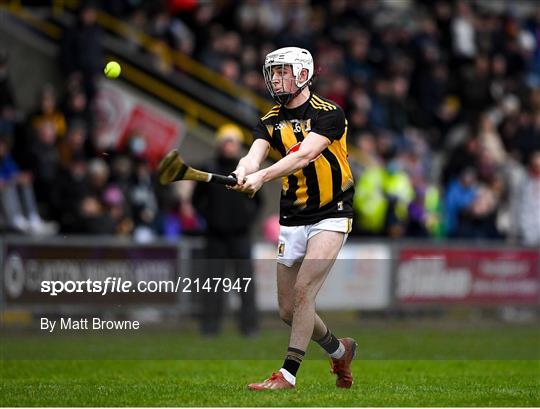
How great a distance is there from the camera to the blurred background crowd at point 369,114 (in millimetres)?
18344

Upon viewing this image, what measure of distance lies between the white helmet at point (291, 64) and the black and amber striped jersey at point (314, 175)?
6.3 inches

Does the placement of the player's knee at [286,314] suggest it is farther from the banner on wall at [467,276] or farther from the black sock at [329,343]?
the banner on wall at [467,276]

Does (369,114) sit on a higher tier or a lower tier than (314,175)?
higher

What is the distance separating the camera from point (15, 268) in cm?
1691

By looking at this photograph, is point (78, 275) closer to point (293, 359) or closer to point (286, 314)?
point (286, 314)

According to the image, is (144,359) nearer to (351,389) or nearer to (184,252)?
(351,389)

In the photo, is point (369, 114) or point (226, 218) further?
point (369, 114)

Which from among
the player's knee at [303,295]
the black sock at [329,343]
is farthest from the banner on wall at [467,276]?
the player's knee at [303,295]

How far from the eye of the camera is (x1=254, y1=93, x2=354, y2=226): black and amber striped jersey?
32.6 ft

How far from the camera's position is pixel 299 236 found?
32.7ft

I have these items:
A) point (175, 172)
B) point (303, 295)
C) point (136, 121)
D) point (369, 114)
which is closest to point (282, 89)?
point (175, 172)

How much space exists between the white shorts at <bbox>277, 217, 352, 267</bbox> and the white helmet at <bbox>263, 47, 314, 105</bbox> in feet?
3.27

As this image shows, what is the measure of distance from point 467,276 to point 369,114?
428 cm

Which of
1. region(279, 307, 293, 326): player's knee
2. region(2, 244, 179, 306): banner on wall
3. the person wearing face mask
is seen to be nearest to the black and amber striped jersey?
region(279, 307, 293, 326): player's knee
